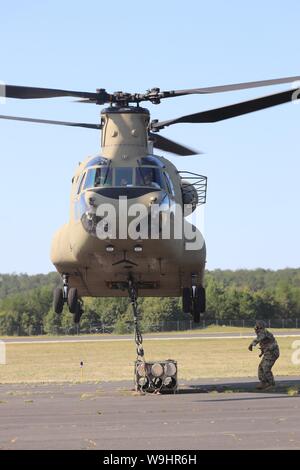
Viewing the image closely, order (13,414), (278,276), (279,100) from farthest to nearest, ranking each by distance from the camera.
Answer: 1. (278,276)
2. (279,100)
3. (13,414)

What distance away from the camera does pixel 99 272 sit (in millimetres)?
20750

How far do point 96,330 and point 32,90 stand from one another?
2668 inches

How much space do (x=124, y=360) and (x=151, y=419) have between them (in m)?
29.4

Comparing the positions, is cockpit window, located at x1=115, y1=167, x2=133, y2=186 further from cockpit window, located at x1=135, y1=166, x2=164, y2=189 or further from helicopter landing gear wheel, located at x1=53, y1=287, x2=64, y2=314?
helicopter landing gear wheel, located at x1=53, y1=287, x2=64, y2=314

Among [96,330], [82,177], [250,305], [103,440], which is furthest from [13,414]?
[250,305]

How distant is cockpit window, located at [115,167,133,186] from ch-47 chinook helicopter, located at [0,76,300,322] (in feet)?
0.07

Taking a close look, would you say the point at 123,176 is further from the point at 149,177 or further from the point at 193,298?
the point at 193,298

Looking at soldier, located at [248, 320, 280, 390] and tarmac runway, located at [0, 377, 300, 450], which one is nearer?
tarmac runway, located at [0, 377, 300, 450]

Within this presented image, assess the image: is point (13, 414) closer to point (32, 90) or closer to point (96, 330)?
point (32, 90)

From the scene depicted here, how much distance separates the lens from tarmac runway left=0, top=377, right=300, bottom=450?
11914 millimetres

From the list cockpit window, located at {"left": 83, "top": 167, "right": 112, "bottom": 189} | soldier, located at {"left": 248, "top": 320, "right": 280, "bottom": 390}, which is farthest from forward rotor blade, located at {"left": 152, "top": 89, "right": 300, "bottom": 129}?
soldier, located at {"left": 248, "top": 320, "right": 280, "bottom": 390}

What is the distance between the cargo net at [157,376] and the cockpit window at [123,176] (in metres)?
4.70


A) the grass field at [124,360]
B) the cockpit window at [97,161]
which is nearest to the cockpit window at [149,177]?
the cockpit window at [97,161]

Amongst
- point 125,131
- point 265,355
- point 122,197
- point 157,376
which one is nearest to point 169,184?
point 125,131
